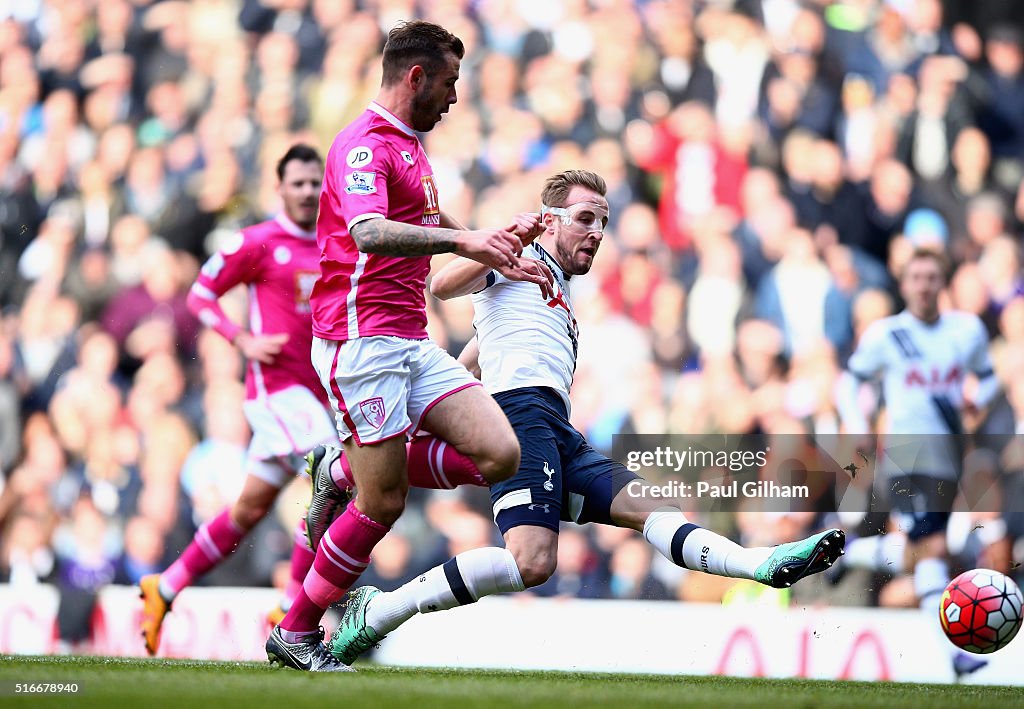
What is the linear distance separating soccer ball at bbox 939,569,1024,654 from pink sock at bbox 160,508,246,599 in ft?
10.4

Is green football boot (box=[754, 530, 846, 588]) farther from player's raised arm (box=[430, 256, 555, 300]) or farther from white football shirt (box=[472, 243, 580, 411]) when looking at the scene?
player's raised arm (box=[430, 256, 555, 300])

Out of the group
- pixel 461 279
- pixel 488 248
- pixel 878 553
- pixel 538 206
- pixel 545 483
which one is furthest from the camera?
pixel 538 206

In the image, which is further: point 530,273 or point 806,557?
point 530,273

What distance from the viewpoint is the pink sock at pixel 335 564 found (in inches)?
181

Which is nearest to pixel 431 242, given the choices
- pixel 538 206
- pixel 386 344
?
pixel 386 344

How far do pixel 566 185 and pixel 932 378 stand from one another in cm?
259

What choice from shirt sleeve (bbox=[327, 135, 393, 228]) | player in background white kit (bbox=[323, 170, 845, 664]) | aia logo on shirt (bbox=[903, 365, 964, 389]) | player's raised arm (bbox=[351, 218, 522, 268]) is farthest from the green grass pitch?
aia logo on shirt (bbox=[903, 365, 964, 389])

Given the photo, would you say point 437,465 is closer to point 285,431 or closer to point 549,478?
point 549,478

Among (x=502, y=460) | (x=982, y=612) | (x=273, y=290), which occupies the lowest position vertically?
(x=982, y=612)

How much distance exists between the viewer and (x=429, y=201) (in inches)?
184

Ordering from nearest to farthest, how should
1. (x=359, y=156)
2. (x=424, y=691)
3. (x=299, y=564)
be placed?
(x=424, y=691)
(x=359, y=156)
(x=299, y=564)

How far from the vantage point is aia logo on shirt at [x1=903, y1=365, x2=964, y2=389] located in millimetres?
6762

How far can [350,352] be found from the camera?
4.49 meters

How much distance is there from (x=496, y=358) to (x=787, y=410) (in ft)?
7.51
